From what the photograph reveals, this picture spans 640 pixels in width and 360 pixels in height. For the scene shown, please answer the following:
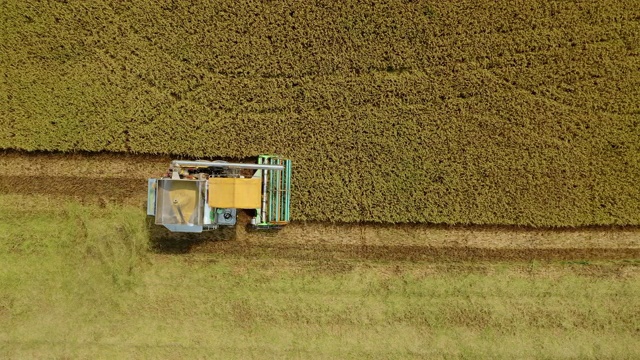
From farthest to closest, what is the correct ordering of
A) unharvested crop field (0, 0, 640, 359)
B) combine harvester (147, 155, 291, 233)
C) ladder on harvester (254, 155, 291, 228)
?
unharvested crop field (0, 0, 640, 359)
ladder on harvester (254, 155, 291, 228)
combine harvester (147, 155, 291, 233)

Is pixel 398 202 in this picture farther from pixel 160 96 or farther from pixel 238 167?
pixel 160 96

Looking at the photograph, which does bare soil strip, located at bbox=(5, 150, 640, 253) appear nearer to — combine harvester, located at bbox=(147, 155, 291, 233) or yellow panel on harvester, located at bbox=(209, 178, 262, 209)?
combine harvester, located at bbox=(147, 155, 291, 233)

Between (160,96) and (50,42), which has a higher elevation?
(50,42)

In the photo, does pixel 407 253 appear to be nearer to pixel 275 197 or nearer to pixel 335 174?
pixel 335 174

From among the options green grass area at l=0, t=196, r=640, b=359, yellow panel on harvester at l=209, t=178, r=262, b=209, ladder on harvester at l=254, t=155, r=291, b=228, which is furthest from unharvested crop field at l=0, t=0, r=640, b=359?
yellow panel on harvester at l=209, t=178, r=262, b=209

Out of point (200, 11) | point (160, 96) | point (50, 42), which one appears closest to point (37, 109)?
point (50, 42)
